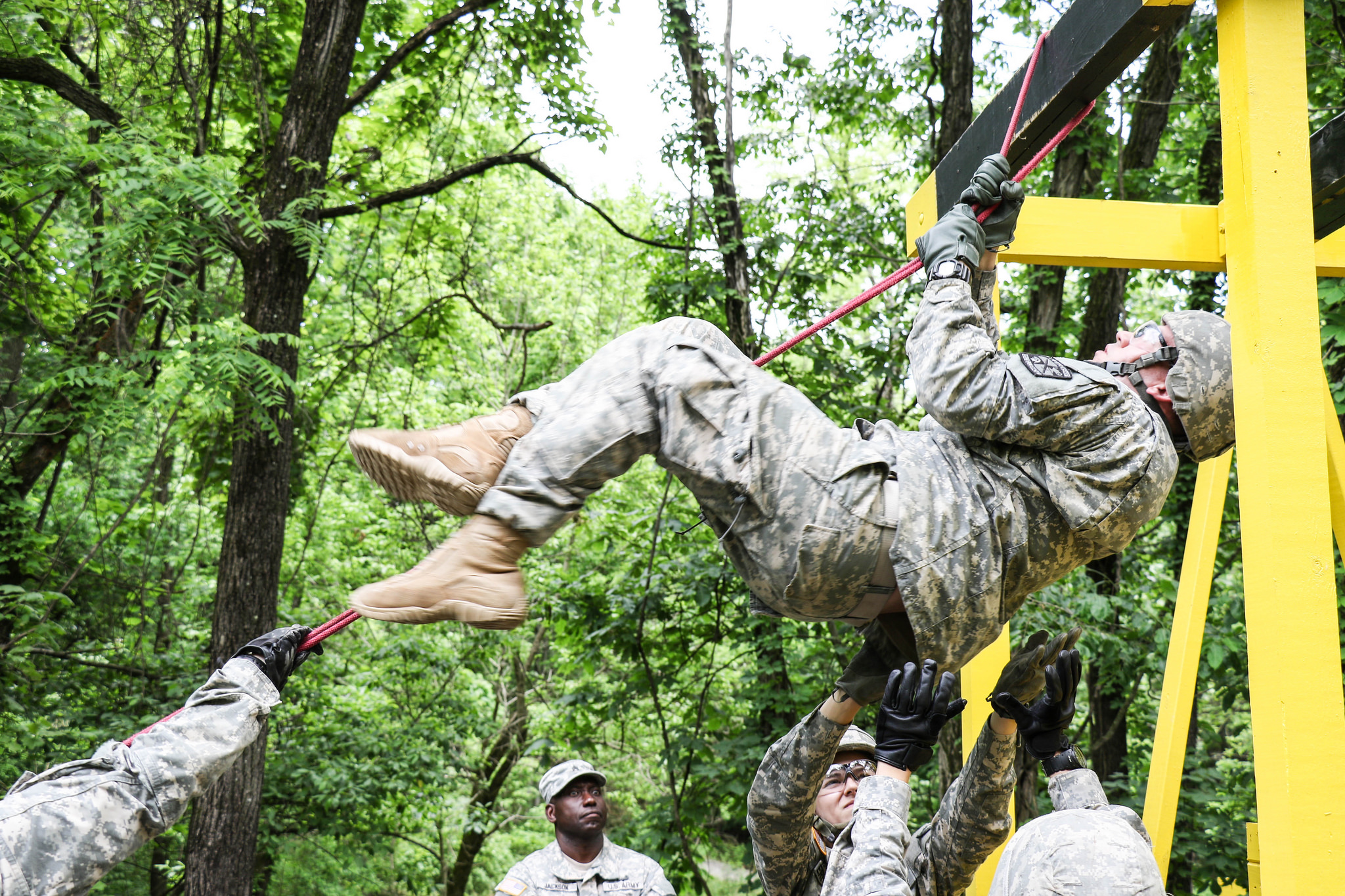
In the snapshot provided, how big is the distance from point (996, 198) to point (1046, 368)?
1.66 feet

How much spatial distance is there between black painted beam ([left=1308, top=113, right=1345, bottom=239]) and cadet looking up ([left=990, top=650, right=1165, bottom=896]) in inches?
56.7

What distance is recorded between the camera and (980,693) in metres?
3.00

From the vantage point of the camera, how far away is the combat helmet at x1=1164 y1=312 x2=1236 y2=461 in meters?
2.05

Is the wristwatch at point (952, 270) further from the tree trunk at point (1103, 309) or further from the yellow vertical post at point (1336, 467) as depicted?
the tree trunk at point (1103, 309)

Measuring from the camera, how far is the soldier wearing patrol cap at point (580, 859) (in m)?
4.51

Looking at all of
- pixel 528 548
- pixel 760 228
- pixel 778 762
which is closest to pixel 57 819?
pixel 528 548

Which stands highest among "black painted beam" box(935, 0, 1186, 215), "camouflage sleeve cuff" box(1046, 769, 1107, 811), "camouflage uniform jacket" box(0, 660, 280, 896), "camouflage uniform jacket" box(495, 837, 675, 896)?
"black painted beam" box(935, 0, 1186, 215)

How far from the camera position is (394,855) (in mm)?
10867

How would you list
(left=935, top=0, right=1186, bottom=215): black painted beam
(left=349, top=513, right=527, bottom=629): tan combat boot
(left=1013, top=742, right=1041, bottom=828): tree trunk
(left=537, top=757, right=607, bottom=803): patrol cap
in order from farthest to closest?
(left=1013, top=742, right=1041, bottom=828): tree trunk → (left=537, top=757, right=607, bottom=803): patrol cap → (left=935, top=0, right=1186, bottom=215): black painted beam → (left=349, top=513, right=527, bottom=629): tan combat boot

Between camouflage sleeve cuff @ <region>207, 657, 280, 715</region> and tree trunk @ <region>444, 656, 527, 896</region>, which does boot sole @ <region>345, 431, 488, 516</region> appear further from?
tree trunk @ <region>444, 656, 527, 896</region>

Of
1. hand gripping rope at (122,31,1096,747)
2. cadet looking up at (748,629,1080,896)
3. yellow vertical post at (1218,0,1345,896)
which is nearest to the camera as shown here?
yellow vertical post at (1218,0,1345,896)

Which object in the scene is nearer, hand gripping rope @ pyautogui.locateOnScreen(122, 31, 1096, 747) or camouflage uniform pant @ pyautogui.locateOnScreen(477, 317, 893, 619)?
camouflage uniform pant @ pyautogui.locateOnScreen(477, 317, 893, 619)

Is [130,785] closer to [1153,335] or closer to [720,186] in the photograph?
[1153,335]

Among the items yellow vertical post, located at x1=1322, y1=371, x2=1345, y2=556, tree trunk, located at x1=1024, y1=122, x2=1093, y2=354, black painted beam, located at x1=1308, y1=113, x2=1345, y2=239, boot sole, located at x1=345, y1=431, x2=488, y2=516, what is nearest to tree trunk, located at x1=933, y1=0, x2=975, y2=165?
tree trunk, located at x1=1024, y1=122, x2=1093, y2=354
